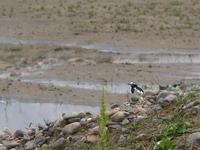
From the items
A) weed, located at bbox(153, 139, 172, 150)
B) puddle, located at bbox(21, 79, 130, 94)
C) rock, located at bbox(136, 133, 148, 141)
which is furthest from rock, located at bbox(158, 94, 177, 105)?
puddle, located at bbox(21, 79, 130, 94)

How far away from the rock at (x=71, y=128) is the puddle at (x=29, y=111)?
14.2ft

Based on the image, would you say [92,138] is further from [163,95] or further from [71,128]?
[163,95]

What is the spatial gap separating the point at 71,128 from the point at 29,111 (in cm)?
572

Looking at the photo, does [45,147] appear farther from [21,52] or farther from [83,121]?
[21,52]

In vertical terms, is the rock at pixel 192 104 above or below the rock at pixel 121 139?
above

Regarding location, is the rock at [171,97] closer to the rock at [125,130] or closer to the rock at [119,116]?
the rock at [119,116]

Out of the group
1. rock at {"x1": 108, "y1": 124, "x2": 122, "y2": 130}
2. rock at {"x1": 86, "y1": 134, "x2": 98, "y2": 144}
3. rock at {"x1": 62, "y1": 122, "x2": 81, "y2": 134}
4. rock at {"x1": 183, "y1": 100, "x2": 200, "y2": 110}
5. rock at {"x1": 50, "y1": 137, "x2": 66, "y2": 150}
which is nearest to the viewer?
rock at {"x1": 183, "y1": 100, "x2": 200, "y2": 110}

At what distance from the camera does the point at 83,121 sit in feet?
24.0

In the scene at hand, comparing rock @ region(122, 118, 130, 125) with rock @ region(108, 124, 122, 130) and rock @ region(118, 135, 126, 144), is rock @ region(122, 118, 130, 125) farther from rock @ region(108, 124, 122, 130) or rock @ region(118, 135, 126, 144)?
rock @ region(118, 135, 126, 144)

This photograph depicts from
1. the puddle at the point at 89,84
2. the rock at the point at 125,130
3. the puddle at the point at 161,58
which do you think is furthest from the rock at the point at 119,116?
the puddle at the point at 161,58

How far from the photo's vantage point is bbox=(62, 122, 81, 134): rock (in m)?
7.12

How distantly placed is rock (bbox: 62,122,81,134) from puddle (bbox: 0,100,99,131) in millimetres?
4332

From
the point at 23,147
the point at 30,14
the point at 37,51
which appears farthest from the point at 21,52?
the point at 23,147

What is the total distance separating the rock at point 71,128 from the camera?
7.12m
